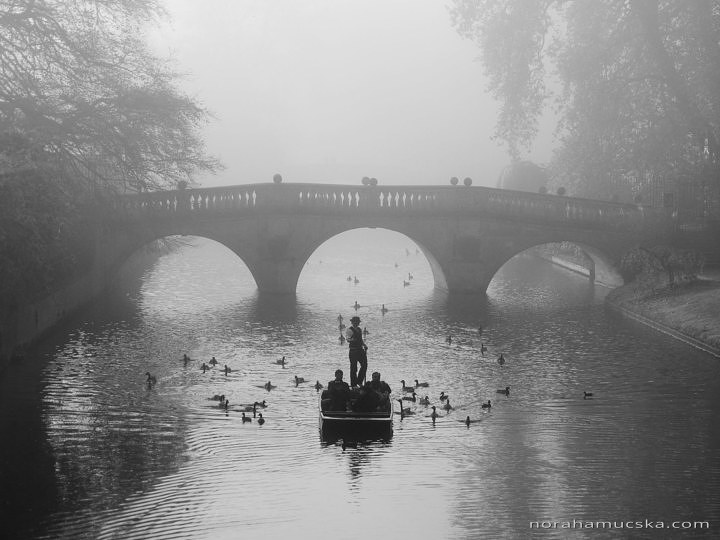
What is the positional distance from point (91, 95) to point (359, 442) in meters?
19.7

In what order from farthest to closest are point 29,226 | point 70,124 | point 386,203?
point 386,203, point 70,124, point 29,226

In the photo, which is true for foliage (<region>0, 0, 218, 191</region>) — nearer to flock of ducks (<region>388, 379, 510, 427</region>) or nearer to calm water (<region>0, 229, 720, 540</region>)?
calm water (<region>0, 229, 720, 540</region>)

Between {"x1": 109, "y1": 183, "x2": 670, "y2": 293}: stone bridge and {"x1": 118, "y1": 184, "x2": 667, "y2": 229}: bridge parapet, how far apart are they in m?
0.05

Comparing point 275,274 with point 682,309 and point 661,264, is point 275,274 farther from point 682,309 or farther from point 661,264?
point 682,309

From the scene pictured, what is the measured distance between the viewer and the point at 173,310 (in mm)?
44375

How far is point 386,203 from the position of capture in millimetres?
47031

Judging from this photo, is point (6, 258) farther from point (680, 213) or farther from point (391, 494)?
point (680, 213)

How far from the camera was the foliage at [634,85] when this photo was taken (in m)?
51.3

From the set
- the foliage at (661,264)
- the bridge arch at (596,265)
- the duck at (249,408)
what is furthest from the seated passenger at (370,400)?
the bridge arch at (596,265)

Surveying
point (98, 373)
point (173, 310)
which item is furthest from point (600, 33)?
point (98, 373)

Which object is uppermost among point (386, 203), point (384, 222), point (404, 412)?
point (386, 203)

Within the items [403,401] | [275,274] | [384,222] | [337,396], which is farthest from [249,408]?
[384,222]

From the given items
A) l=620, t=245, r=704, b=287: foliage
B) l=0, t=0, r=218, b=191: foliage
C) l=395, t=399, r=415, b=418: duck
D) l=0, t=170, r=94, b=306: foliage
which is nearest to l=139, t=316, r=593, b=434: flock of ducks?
l=395, t=399, r=415, b=418: duck

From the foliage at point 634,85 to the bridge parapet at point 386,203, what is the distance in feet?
18.5
